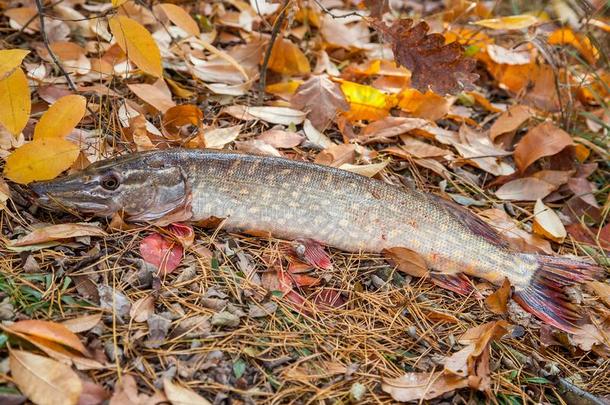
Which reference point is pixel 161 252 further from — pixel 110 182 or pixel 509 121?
pixel 509 121

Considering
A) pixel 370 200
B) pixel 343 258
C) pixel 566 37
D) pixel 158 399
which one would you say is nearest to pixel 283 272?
pixel 343 258

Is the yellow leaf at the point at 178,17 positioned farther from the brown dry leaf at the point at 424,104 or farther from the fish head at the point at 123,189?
the brown dry leaf at the point at 424,104

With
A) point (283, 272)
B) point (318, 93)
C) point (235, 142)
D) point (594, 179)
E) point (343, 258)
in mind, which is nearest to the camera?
point (283, 272)

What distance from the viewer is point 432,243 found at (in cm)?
353

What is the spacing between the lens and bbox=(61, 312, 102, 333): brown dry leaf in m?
2.62

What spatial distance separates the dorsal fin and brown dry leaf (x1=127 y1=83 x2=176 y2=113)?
5.59 ft

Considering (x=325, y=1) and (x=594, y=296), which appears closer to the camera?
(x=594, y=296)

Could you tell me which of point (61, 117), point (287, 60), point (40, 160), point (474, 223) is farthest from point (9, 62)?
point (474, 223)

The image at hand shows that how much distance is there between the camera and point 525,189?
4316 millimetres

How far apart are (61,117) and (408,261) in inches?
74.9

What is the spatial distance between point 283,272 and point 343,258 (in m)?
0.39

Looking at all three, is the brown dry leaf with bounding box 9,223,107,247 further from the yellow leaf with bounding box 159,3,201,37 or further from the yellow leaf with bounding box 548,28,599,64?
the yellow leaf with bounding box 548,28,599,64

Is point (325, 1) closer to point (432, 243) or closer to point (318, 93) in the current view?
point (318, 93)

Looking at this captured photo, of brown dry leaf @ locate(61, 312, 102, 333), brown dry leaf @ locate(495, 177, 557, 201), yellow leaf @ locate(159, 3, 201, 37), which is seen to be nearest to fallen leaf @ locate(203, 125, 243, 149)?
yellow leaf @ locate(159, 3, 201, 37)
